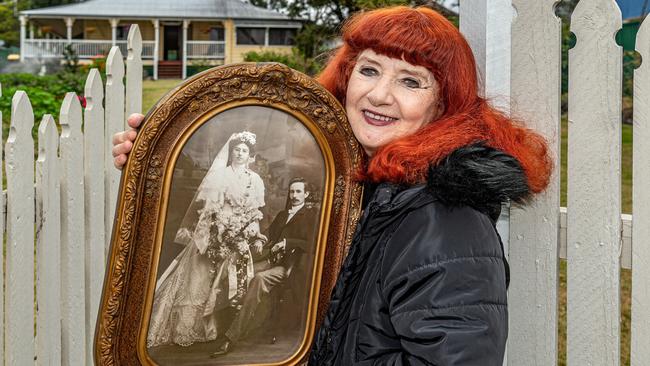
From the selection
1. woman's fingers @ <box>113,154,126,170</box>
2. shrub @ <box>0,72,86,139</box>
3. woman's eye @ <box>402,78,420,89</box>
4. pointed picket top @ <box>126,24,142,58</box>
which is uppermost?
shrub @ <box>0,72,86,139</box>

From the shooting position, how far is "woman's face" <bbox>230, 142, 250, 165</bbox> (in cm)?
147

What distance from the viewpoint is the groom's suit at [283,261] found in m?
1.54

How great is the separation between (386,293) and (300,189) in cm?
33

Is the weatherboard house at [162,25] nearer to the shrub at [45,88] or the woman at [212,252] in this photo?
the shrub at [45,88]

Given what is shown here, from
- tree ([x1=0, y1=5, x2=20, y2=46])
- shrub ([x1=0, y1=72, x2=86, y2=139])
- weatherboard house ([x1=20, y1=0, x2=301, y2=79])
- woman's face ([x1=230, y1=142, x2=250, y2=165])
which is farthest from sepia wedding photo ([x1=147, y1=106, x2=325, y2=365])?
tree ([x1=0, y1=5, x2=20, y2=46])

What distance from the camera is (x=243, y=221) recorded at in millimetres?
1507

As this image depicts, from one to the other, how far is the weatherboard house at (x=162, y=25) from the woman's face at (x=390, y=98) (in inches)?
962

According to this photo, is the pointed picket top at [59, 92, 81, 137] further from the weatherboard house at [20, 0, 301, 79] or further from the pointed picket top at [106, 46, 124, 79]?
the weatherboard house at [20, 0, 301, 79]

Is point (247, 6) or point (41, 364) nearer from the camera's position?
point (41, 364)

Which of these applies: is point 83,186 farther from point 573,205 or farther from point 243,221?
point 573,205

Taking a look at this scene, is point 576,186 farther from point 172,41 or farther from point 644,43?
point 172,41

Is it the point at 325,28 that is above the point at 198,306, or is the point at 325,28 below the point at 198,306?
above

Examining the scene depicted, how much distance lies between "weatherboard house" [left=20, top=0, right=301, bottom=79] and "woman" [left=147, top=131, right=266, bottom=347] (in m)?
24.5

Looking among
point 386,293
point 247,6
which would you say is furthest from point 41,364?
point 247,6
